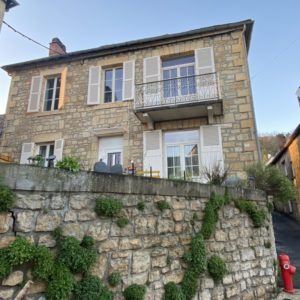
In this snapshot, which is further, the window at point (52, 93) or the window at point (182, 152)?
the window at point (52, 93)

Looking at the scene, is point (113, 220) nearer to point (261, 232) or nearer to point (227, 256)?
point (227, 256)

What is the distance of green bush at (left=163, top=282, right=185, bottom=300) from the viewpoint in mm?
3160

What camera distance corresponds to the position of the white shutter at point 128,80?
922 centimetres

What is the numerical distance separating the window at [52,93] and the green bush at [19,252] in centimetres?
844

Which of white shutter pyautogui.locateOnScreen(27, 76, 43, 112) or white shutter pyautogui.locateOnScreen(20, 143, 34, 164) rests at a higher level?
white shutter pyautogui.locateOnScreen(27, 76, 43, 112)

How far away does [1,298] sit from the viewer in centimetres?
212


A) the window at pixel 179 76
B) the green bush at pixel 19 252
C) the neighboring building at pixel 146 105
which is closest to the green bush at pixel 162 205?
the green bush at pixel 19 252

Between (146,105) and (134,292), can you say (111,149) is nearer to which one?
(146,105)

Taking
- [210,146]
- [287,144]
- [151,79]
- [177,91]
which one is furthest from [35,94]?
[287,144]

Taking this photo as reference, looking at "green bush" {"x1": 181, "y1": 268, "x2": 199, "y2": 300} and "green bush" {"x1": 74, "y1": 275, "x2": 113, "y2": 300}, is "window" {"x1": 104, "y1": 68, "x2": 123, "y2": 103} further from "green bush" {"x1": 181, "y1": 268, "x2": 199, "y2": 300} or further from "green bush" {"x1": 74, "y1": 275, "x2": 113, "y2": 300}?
"green bush" {"x1": 74, "y1": 275, "x2": 113, "y2": 300}

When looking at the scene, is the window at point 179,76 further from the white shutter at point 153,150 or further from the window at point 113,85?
the window at point 113,85

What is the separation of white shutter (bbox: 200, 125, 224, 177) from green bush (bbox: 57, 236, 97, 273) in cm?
580

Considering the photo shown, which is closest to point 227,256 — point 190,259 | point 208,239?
point 208,239

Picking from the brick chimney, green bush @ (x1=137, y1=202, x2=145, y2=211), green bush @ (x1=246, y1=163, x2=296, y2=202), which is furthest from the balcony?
green bush @ (x1=137, y1=202, x2=145, y2=211)
